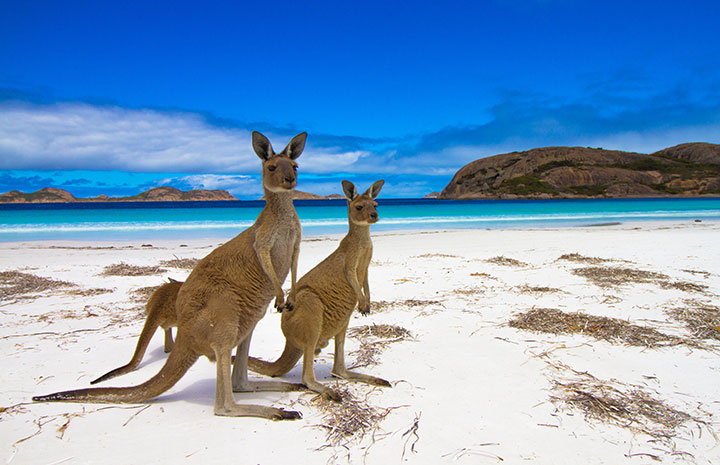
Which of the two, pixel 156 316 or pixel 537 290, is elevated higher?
pixel 156 316

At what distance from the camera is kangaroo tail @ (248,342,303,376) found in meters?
3.10

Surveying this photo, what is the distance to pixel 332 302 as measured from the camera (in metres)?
2.94

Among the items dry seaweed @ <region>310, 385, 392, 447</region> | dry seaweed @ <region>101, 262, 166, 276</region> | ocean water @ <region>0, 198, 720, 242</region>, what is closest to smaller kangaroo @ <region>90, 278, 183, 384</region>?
dry seaweed @ <region>310, 385, 392, 447</region>

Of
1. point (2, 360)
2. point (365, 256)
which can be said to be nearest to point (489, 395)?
point (365, 256)

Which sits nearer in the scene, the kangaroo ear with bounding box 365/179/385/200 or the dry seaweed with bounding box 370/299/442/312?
the kangaroo ear with bounding box 365/179/385/200

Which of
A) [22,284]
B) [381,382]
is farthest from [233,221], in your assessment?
[381,382]

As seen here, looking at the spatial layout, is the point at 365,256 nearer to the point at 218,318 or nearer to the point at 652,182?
the point at 218,318

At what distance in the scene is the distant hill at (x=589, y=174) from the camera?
72000 mm

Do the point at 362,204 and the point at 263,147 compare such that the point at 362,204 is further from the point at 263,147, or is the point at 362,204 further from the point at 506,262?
the point at 506,262

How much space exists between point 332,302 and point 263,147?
123cm

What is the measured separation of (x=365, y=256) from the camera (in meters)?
3.13

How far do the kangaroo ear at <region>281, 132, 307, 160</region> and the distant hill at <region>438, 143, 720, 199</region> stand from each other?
79668mm

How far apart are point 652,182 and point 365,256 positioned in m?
89.6

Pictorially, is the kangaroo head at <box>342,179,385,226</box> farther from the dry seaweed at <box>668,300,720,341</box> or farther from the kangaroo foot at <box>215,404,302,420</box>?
the dry seaweed at <box>668,300,720,341</box>
